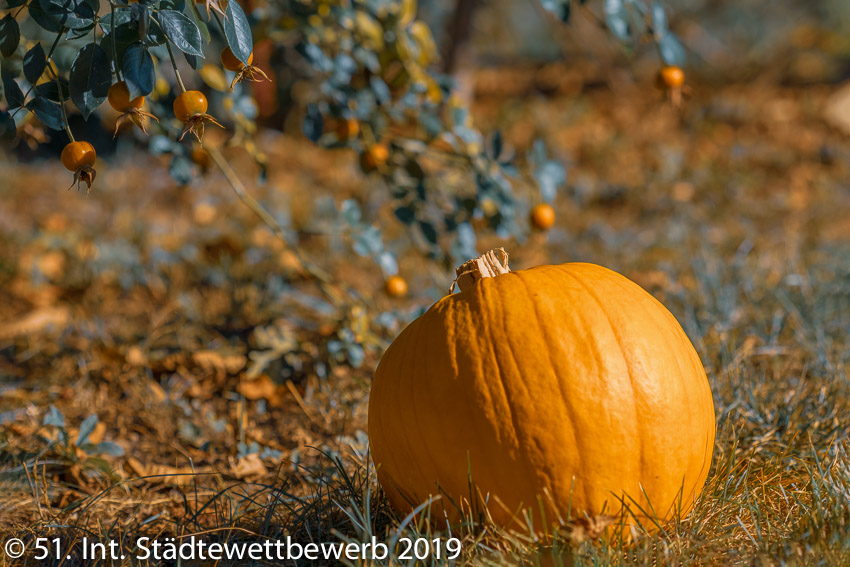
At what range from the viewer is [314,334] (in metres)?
2.73

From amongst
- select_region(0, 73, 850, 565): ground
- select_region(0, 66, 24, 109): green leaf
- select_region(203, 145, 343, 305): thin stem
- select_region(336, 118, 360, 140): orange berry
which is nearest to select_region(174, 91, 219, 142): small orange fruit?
select_region(0, 66, 24, 109): green leaf

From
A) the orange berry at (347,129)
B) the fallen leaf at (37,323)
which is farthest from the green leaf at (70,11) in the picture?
the fallen leaf at (37,323)

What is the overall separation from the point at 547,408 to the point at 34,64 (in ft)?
A: 3.61

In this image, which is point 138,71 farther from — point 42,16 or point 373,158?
point 373,158

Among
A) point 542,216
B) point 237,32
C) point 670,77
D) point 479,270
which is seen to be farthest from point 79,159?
point 542,216

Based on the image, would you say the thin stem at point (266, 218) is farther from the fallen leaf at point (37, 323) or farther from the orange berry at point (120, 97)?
the fallen leaf at point (37, 323)

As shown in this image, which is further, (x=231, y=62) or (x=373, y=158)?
(x=373, y=158)

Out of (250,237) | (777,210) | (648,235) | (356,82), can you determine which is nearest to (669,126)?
(777,210)

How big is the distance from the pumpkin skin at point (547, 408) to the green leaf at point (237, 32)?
0.61 meters

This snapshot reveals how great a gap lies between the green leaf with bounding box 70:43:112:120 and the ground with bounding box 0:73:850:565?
29.1 inches

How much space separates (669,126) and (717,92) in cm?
85

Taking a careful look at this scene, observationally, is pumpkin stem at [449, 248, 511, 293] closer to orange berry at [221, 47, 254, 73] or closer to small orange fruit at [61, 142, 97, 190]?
orange berry at [221, 47, 254, 73]

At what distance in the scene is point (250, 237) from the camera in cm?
387

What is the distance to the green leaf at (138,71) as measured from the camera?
1217 millimetres
